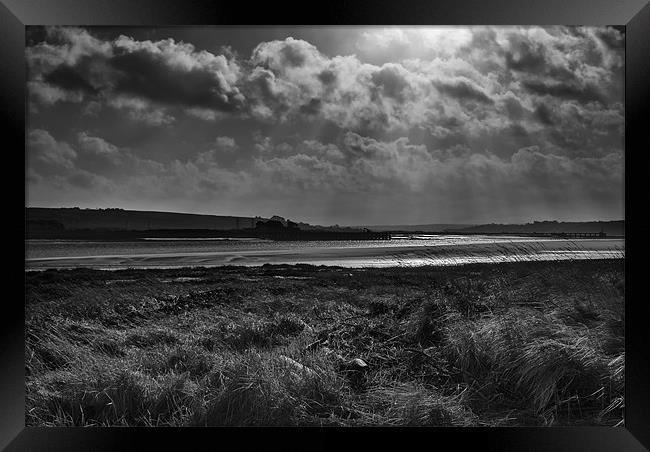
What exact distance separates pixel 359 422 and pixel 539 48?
3.67 m

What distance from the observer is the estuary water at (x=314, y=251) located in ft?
12.6

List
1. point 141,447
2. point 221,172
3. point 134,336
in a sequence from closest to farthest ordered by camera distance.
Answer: point 141,447 < point 134,336 < point 221,172

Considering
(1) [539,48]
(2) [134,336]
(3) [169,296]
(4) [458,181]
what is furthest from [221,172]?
(1) [539,48]

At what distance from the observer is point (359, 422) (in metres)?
2.60

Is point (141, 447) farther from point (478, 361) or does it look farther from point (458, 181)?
point (458, 181)

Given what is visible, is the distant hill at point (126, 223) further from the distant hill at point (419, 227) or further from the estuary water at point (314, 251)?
the distant hill at point (419, 227)

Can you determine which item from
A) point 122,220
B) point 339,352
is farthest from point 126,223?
point 339,352

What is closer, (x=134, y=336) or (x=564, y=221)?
(x=134, y=336)

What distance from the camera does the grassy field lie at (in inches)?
101

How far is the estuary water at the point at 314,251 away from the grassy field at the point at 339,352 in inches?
6.4

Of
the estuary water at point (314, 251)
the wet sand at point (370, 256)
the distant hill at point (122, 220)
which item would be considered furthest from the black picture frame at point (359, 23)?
→ the distant hill at point (122, 220)

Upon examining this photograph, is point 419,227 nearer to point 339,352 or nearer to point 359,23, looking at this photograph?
point 339,352

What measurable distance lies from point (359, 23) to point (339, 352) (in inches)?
85.6

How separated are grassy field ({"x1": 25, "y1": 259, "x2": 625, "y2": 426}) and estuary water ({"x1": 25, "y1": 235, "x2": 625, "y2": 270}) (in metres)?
0.16
